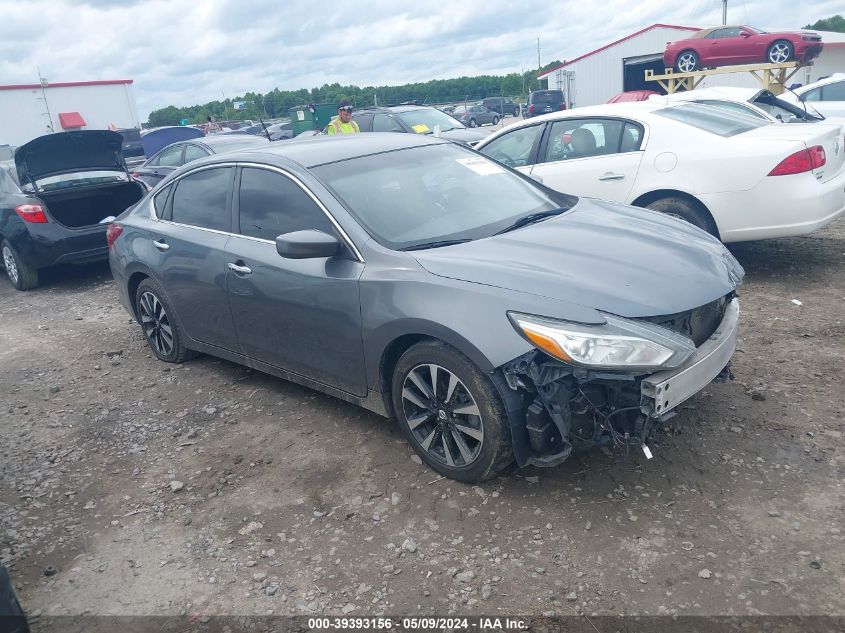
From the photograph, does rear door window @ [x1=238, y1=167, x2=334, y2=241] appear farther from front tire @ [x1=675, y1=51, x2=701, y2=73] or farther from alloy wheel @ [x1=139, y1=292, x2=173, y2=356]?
front tire @ [x1=675, y1=51, x2=701, y2=73]

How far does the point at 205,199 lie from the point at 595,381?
312 cm

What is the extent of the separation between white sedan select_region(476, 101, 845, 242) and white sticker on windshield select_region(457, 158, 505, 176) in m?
1.76

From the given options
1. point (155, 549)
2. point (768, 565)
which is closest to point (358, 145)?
point (155, 549)

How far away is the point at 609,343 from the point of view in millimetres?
3012

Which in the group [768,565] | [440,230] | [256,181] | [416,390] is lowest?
[768,565]

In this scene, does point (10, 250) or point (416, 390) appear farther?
point (10, 250)

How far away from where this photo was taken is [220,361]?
224 inches

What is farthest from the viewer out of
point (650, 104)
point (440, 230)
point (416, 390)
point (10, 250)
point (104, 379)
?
point (10, 250)

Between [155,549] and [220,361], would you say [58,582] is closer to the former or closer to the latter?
[155,549]

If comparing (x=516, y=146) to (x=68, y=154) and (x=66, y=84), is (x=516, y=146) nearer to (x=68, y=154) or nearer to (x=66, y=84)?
(x=68, y=154)

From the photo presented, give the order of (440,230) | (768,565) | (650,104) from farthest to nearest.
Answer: (650,104) < (440,230) < (768,565)

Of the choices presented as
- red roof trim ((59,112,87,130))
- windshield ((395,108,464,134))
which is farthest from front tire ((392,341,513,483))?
red roof trim ((59,112,87,130))

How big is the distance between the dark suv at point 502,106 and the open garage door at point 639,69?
931cm

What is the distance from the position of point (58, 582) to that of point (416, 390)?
1870 millimetres
